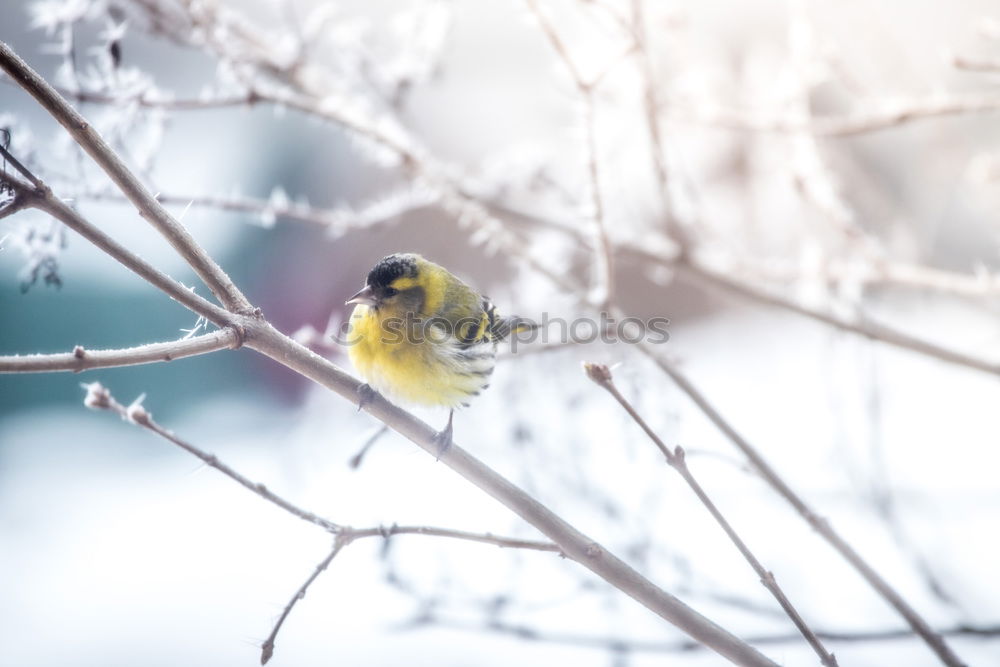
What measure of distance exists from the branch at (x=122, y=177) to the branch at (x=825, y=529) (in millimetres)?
714

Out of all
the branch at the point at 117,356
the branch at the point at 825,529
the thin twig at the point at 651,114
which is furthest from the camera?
the thin twig at the point at 651,114

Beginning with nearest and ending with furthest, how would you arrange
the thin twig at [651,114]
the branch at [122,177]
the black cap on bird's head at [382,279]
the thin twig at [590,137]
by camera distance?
1. the branch at [122,177]
2. the thin twig at [590,137]
3. the thin twig at [651,114]
4. the black cap on bird's head at [382,279]

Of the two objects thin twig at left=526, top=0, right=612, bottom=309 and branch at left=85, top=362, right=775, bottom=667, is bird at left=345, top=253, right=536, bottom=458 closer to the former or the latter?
thin twig at left=526, top=0, right=612, bottom=309

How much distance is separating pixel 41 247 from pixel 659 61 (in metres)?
1.58

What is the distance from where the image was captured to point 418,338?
1.60 m

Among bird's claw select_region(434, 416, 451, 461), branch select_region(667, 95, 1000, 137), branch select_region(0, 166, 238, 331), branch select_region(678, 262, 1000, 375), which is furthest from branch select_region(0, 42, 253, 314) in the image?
branch select_region(667, 95, 1000, 137)

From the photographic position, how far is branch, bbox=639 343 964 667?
1.00 m

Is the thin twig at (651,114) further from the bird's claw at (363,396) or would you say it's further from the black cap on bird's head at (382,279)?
the bird's claw at (363,396)

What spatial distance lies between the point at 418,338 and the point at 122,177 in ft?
2.79

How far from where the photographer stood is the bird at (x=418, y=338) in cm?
151

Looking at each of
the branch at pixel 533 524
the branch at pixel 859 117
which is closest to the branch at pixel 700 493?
the branch at pixel 533 524

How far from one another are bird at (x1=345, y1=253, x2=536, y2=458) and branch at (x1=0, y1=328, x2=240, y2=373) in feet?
2.18

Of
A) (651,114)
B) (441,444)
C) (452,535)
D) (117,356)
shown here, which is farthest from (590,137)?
(117,356)

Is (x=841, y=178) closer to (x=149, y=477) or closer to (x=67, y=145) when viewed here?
(x=67, y=145)
